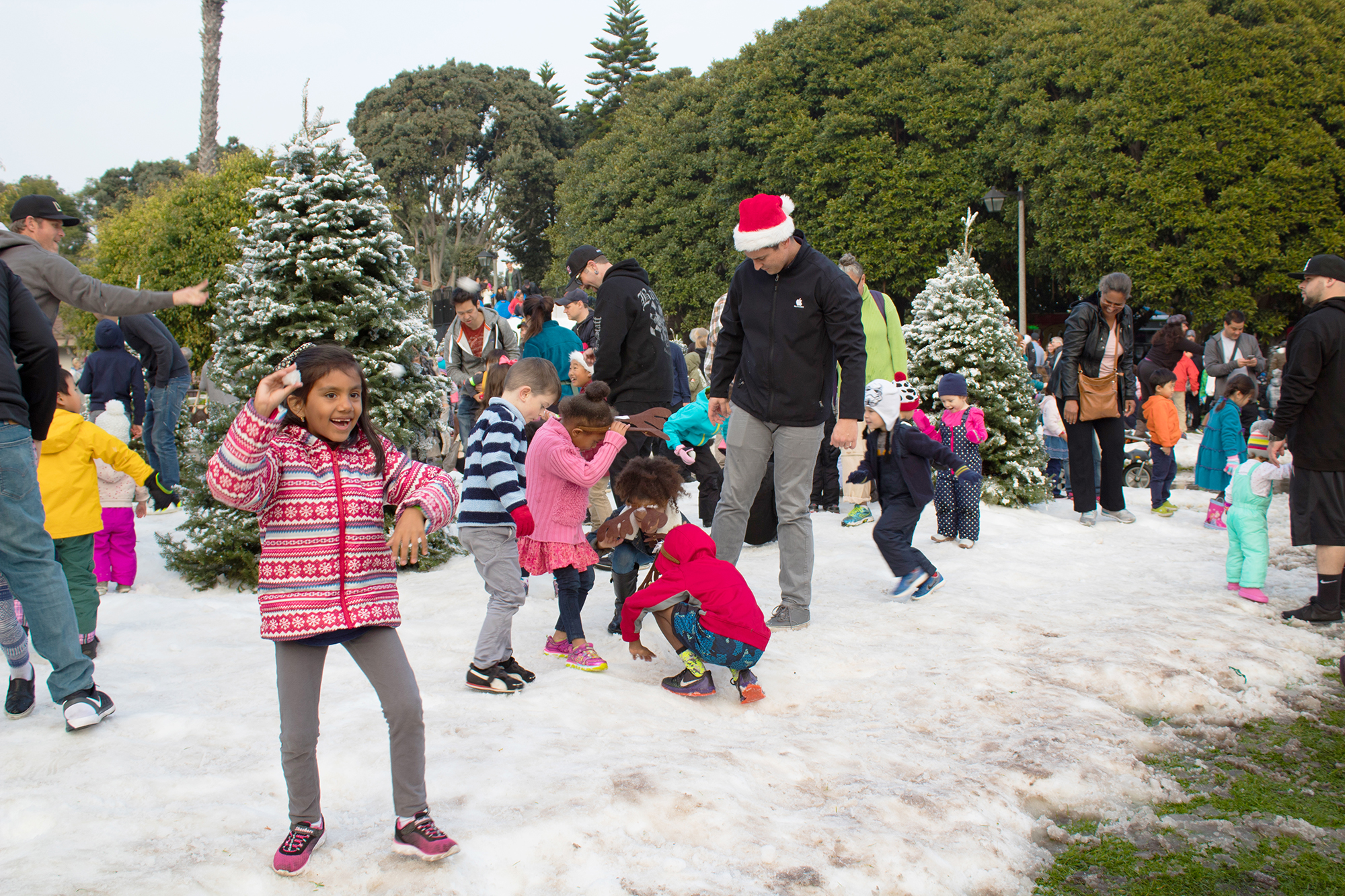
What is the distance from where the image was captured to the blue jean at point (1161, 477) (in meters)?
9.66

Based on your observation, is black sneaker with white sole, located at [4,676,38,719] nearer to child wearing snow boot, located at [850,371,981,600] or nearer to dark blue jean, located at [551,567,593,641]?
dark blue jean, located at [551,567,593,641]

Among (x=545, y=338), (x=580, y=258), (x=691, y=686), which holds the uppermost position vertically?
(x=580, y=258)

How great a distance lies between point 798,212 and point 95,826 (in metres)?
28.1

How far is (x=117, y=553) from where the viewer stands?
263 inches

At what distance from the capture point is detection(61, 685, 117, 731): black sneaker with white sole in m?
4.04

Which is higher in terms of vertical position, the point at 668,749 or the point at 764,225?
the point at 764,225

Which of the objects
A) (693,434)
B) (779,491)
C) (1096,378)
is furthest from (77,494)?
(1096,378)

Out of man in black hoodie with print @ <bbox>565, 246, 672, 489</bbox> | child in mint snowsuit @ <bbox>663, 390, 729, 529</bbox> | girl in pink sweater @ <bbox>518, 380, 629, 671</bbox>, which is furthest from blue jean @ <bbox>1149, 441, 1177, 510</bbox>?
girl in pink sweater @ <bbox>518, 380, 629, 671</bbox>

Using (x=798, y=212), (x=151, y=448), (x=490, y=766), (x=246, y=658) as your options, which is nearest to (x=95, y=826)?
(x=490, y=766)

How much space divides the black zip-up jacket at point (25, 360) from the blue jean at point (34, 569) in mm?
75

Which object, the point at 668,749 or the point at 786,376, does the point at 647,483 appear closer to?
the point at 786,376

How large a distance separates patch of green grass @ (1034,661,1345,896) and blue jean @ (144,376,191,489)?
9517 millimetres

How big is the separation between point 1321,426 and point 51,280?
24.4ft

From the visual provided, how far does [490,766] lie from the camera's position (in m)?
3.78
